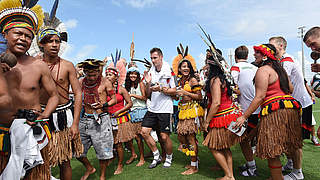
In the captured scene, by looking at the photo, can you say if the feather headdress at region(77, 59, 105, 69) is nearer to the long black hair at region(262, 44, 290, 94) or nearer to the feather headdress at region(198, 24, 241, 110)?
the feather headdress at region(198, 24, 241, 110)

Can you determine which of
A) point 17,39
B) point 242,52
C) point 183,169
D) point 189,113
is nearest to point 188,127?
point 189,113

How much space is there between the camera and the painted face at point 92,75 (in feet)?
12.7

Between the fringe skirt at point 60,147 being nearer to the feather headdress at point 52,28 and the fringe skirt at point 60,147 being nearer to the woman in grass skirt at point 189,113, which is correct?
the feather headdress at point 52,28

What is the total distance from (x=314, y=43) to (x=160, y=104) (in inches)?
112

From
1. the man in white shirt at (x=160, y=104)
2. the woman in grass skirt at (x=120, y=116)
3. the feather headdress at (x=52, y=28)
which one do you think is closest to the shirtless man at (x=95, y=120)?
the feather headdress at (x=52, y=28)

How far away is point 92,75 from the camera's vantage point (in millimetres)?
3881

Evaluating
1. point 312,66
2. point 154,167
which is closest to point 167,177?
point 154,167

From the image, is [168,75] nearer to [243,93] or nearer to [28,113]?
[243,93]

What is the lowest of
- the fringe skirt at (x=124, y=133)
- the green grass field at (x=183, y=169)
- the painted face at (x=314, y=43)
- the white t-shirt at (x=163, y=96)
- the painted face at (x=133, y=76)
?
the green grass field at (x=183, y=169)

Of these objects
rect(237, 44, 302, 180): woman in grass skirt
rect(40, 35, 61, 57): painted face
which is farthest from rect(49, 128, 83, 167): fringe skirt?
rect(237, 44, 302, 180): woman in grass skirt

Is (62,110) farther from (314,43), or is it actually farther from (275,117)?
(314,43)

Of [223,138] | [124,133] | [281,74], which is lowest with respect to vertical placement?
[124,133]

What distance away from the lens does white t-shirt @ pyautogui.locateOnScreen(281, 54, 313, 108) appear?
12.5 feet

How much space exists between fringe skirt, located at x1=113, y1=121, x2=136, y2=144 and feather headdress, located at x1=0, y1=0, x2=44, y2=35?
285cm
